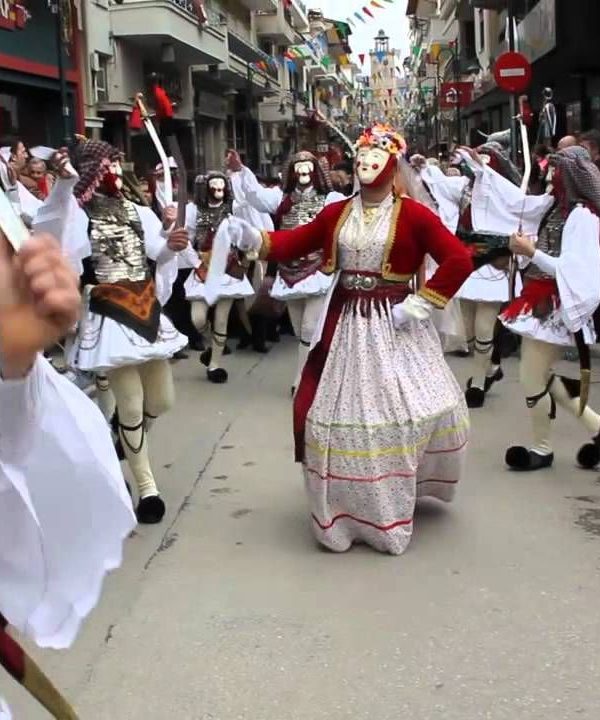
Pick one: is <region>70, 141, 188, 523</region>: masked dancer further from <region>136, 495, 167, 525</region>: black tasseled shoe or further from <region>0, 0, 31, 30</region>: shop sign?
<region>0, 0, 31, 30</region>: shop sign

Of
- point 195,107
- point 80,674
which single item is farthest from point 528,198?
point 195,107

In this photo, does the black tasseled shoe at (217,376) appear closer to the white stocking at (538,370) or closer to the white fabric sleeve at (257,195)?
the white fabric sleeve at (257,195)

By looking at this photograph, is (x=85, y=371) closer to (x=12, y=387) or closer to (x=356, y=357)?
(x=356, y=357)

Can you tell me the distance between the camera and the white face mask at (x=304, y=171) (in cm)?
864

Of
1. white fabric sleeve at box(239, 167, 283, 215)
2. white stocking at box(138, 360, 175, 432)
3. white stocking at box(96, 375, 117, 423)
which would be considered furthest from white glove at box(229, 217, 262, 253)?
white fabric sleeve at box(239, 167, 283, 215)

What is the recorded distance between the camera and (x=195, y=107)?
29.7m

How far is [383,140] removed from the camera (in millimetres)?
4754

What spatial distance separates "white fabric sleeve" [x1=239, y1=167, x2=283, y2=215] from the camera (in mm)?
9562

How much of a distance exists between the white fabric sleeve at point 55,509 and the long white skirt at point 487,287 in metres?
6.16

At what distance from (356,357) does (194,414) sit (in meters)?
3.38

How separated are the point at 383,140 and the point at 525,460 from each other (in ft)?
6.86

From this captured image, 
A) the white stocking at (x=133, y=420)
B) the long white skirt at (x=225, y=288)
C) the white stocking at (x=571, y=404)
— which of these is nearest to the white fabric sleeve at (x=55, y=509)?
the white stocking at (x=133, y=420)

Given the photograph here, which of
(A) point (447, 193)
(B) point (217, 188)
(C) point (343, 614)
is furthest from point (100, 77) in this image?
(C) point (343, 614)

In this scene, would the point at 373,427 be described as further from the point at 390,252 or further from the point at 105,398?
the point at 105,398
